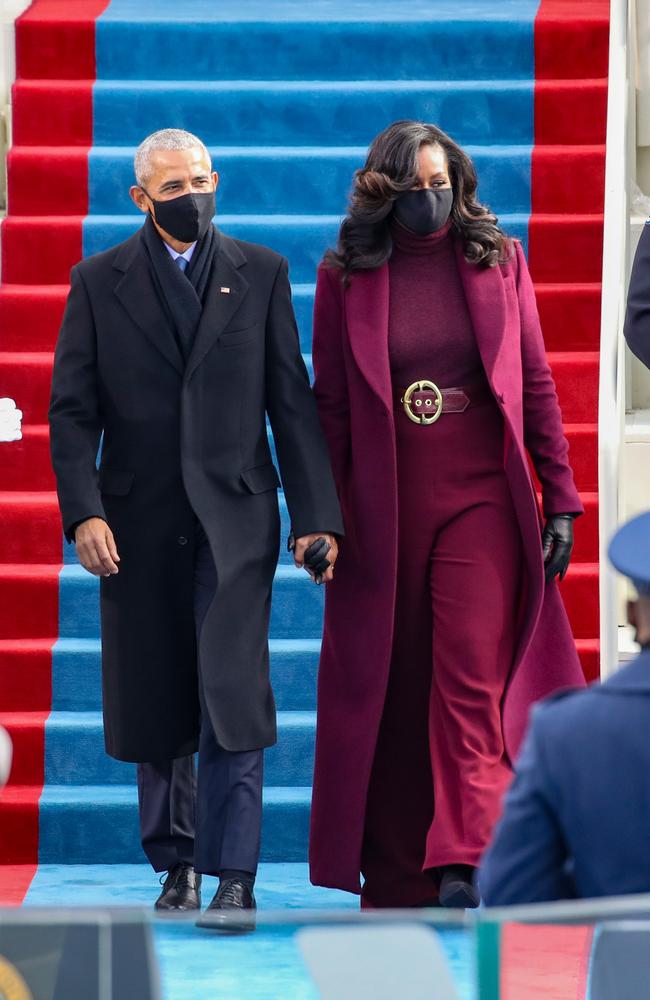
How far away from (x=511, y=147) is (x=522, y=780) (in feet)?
17.4

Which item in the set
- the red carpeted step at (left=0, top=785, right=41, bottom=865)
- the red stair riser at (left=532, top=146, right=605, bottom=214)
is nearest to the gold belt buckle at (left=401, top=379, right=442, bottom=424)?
the red carpeted step at (left=0, top=785, right=41, bottom=865)

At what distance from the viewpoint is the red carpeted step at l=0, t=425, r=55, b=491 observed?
264 inches

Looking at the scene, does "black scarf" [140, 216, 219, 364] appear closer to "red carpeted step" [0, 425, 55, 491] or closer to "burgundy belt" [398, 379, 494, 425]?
"burgundy belt" [398, 379, 494, 425]

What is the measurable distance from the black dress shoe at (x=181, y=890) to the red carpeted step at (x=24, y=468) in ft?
6.28

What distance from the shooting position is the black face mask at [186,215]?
4887 millimetres

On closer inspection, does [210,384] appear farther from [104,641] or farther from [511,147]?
[511,147]

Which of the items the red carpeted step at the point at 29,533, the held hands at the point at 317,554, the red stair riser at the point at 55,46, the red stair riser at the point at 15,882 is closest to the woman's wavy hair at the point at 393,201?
the held hands at the point at 317,554

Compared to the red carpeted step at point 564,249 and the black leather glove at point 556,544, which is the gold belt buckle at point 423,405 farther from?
the red carpeted step at point 564,249

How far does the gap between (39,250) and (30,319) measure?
363 mm

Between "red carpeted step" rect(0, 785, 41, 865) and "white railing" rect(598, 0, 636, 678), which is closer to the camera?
"red carpeted step" rect(0, 785, 41, 865)

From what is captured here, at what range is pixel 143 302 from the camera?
16.3ft

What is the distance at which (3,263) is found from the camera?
7.30 meters

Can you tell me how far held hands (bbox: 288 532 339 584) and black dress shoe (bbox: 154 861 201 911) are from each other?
0.85 meters

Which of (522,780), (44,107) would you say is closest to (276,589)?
(44,107)
